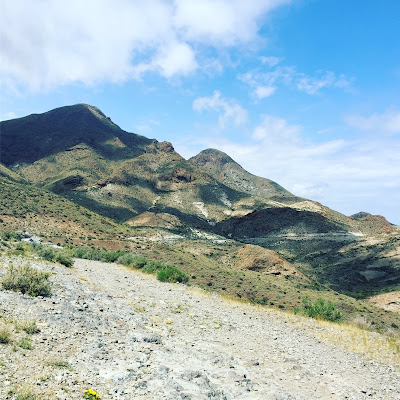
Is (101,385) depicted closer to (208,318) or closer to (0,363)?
(0,363)

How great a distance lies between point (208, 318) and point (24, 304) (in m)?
7.25

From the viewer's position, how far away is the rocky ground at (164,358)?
563 cm

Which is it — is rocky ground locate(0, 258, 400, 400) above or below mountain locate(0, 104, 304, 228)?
below

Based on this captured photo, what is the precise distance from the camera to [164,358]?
24.3 ft

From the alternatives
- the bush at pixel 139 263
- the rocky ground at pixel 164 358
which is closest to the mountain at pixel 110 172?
the bush at pixel 139 263

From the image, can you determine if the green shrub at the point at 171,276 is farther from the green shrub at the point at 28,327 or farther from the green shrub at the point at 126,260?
the green shrub at the point at 28,327

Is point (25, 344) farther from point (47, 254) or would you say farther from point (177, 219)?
point (177, 219)

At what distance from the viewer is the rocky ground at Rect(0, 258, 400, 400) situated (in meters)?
5.63

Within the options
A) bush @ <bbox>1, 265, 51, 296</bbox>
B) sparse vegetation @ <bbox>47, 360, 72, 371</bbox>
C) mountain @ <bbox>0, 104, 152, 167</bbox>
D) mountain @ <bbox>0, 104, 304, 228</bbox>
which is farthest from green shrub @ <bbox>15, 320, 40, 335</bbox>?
mountain @ <bbox>0, 104, 152, 167</bbox>

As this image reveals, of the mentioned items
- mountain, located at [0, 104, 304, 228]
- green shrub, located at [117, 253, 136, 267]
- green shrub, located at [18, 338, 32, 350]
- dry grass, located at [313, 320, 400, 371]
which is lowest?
green shrub, located at [117, 253, 136, 267]

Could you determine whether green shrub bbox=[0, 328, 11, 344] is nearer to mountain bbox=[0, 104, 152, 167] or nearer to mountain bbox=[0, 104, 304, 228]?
mountain bbox=[0, 104, 304, 228]

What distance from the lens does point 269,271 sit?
5181cm

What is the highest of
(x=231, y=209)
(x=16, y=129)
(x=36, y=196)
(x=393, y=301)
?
(x=16, y=129)

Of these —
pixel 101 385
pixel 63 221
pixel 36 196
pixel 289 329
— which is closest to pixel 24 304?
pixel 101 385
